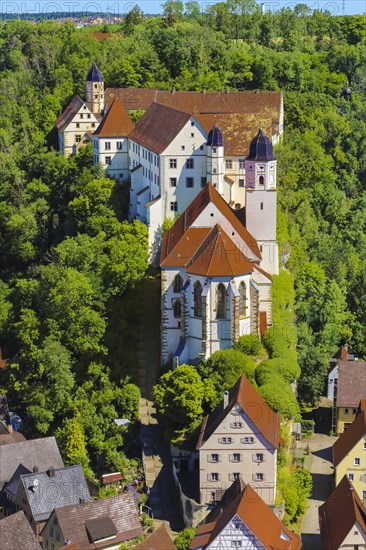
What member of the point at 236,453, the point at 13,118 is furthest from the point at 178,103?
the point at 236,453

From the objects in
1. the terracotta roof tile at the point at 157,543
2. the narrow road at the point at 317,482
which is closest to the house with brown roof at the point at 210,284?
the narrow road at the point at 317,482

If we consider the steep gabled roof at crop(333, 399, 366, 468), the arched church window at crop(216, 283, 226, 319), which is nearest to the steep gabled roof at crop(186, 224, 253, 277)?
the arched church window at crop(216, 283, 226, 319)

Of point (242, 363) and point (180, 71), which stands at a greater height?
point (180, 71)

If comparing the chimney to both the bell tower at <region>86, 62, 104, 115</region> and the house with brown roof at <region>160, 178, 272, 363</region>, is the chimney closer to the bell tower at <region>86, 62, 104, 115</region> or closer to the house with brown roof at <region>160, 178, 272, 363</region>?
the house with brown roof at <region>160, 178, 272, 363</region>

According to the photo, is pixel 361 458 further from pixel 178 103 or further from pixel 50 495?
pixel 178 103

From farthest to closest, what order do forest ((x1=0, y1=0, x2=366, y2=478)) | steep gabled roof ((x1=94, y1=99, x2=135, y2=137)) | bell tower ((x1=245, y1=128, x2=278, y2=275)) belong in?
1. steep gabled roof ((x1=94, y1=99, x2=135, y2=137))
2. forest ((x1=0, y1=0, x2=366, y2=478))
3. bell tower ((x1=245, y1=128, x2=278, y2=275))

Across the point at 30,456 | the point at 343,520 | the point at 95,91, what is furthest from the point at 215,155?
the point at 95,91
